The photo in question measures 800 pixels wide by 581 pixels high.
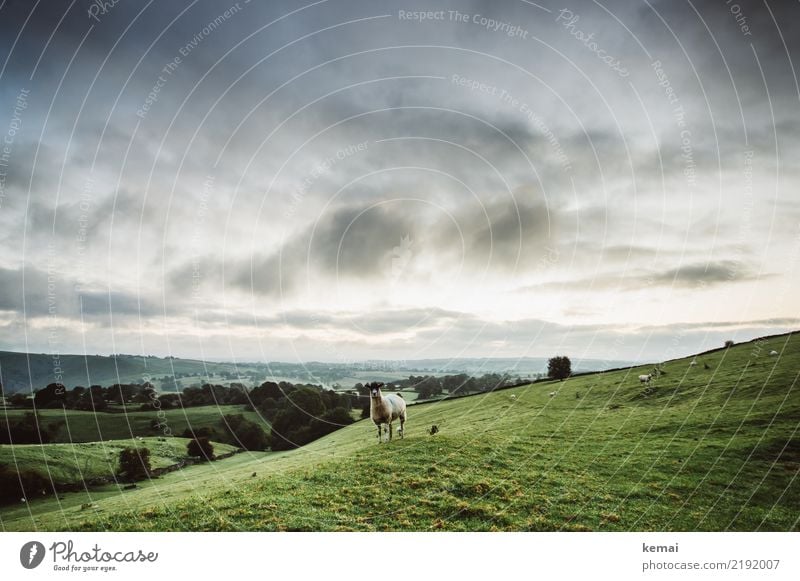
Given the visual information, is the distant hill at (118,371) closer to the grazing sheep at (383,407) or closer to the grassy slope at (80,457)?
the grassy slope at (80,457)

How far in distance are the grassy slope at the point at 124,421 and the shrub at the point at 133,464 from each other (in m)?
5.87

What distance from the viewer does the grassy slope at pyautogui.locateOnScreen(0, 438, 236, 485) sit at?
30188 millimetres

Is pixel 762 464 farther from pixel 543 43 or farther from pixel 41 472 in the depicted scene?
pixel 41 472

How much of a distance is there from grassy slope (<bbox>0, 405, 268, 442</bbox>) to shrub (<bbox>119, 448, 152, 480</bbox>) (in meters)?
5.87

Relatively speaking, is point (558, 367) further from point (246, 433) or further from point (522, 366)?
point (246, 433)

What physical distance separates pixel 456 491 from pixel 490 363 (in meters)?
33.8

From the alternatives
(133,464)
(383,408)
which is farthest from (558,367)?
(133,464)

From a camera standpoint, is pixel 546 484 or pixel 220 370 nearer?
pixel 546 484

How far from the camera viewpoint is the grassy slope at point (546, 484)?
1273cm

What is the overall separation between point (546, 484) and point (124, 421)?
170 ft

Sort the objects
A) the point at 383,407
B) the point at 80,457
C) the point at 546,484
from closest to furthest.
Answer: the point at 546,484 < the point at 383,407 < the point at 80,457

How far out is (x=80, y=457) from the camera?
34.5 metres

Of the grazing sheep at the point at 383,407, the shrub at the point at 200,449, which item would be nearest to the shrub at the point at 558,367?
the grazing sheep at the point at 383,407

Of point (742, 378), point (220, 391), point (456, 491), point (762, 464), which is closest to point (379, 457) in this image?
point (456, 491)
